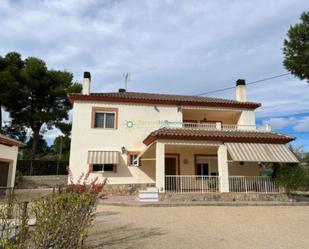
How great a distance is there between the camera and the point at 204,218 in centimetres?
1337

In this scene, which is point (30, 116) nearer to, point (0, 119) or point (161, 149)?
point (0, 119)

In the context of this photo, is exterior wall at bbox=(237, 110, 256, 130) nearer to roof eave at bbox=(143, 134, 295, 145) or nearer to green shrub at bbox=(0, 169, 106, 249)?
roof eave at bbox=(143, 134, 295, 145)

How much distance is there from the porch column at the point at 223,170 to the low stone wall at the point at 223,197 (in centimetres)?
61

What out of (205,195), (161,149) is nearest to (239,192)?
(205,195)

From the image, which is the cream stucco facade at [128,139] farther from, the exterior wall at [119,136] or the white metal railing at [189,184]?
the white metal railing at [189,184]

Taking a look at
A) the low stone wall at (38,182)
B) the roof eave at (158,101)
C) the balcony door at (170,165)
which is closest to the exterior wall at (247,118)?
the roof eave at (158,101)

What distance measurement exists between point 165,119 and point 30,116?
26.3m

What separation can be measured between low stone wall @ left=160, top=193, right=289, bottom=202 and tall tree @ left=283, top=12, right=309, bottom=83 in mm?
10690

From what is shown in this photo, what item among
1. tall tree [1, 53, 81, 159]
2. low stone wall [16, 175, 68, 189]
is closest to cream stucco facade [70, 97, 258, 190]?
low stone wall [16, 175, 68, 189]

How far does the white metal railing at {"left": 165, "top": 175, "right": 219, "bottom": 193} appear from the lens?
70.1 feet

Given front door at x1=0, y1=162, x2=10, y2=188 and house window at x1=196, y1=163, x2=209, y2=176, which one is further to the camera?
house window at x1=196, y1=163, x2=209, y2=176

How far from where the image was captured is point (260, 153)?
21062 millimetres

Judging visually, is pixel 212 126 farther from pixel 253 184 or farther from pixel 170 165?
pixel 253 184

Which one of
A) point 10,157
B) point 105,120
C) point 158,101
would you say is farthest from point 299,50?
point 10,157
